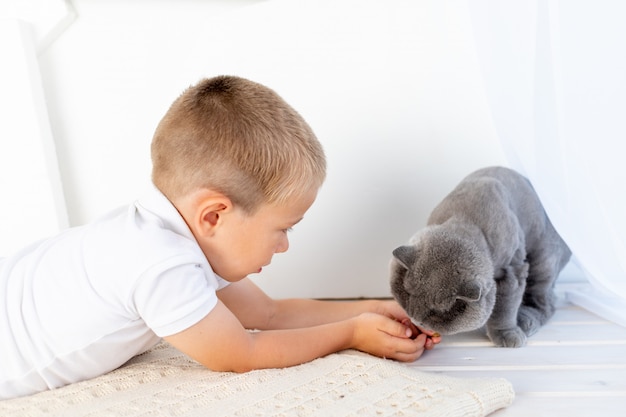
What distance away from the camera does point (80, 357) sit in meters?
0.89

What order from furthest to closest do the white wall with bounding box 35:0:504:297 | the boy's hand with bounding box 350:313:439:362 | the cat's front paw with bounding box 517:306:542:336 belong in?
1. the white wall with bounding box 35:0:504:297
2. the cat's front paw with bounding box 517:306:542:336
3. the boy's hand with bounding box 350:313:439:362

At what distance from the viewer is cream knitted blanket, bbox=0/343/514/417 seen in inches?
30.3

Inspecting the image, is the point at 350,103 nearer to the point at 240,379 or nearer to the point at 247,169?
the point at 247,169

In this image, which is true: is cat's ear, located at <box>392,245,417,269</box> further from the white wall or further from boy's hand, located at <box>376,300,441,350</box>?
the white wall

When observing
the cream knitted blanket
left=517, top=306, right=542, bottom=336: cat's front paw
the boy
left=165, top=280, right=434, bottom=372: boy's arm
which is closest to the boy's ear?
the boy

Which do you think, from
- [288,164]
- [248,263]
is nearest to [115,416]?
[248,263]

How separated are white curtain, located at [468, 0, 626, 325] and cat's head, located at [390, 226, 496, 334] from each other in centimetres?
20

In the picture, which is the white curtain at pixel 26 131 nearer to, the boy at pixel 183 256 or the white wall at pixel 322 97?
the white wall at pixel 322 97

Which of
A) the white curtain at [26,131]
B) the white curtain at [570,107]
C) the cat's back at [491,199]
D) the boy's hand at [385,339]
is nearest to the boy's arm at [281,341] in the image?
the boy's hand at [385,339]

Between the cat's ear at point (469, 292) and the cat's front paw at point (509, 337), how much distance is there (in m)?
0.18

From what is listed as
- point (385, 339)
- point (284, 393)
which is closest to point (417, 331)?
point (385, 339)

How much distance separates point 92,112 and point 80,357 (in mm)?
707

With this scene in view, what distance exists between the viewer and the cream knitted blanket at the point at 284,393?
77 cm

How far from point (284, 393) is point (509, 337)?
0.45m
